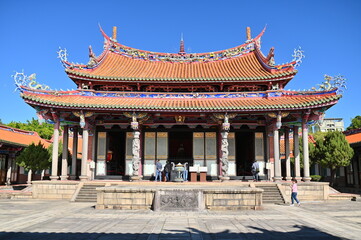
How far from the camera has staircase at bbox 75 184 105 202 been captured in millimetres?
15930

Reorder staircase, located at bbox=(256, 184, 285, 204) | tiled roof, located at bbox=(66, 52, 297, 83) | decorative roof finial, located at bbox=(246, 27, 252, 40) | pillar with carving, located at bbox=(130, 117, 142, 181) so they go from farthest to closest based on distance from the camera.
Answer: decorative roof finial, located at bbox=(246, 27, 252, 40) < tiled roof, located at bbox=(66, 52, 297, 83) < pillar with carving, located at bbox=(130, 117, 142, 181) < staircase, located at bbox=(256, 184, 285, 204)

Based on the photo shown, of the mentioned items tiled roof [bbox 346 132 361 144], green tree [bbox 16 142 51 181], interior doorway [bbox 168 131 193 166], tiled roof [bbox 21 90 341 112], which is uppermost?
tiled roof [bbox 21 90 341 112]

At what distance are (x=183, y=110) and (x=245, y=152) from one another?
26.6 ft

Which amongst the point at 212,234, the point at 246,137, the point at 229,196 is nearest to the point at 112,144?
the point at 246,137

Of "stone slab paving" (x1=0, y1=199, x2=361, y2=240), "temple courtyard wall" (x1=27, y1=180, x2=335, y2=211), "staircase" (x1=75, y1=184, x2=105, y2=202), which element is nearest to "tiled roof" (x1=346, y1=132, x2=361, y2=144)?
"stone slab paving" (x1=0, y1=199, x2=361, y2=240)

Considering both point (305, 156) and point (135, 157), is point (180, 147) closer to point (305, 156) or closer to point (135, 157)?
point (135, 157)

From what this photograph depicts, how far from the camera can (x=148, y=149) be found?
21.8 meters

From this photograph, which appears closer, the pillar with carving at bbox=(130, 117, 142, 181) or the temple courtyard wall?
the temple courtyard wall

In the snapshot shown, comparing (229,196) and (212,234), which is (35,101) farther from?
(212,234)

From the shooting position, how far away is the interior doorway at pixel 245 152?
74.1 feet

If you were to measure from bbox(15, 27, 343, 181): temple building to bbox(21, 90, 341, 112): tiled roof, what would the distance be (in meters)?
0.06

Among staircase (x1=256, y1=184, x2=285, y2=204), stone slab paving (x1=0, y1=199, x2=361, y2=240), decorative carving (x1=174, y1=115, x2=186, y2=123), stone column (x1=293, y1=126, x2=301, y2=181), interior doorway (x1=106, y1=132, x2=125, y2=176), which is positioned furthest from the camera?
interior doorway (x1=106, y1=132, x2=125, y2=176)

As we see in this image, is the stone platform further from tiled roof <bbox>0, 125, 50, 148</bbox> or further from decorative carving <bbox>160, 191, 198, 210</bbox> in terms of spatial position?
tiled roof <bbox>0, 125, 50, 148</bbox>

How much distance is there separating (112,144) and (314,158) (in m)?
17.1
